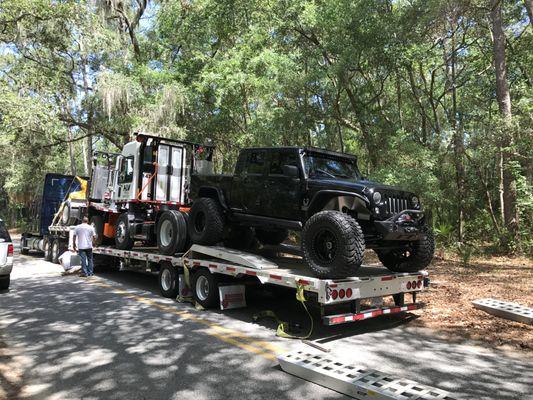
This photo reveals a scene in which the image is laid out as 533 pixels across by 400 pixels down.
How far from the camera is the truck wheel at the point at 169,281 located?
9.67m

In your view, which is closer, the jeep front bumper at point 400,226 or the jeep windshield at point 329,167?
the jeep front bumper at point 400,226

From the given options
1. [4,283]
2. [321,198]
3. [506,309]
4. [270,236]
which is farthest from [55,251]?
[506,309]

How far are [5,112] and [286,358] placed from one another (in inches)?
595

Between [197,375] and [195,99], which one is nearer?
[197,375]

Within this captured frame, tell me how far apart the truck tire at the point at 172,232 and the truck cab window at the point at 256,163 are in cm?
234

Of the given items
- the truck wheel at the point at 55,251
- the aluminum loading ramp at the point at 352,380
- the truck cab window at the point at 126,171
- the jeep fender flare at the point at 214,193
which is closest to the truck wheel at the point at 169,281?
the jeep fender flare at the point at 214,193

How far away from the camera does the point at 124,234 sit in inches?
471

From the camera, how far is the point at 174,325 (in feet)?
24.3

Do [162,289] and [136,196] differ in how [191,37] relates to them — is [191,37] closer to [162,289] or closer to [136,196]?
[136,196]

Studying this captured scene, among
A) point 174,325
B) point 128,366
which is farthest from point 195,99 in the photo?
point 128,366

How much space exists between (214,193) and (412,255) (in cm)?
406

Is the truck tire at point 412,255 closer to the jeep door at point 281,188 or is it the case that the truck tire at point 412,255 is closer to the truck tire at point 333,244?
the truck tire at point 333,244

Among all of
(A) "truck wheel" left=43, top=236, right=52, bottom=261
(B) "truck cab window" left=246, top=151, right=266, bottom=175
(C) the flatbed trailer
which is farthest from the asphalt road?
(A) "truck wheel" left=43, top=236, right=52, bottom=261

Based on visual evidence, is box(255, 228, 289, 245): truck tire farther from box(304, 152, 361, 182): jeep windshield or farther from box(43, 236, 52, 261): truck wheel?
box(43, 236, 52, 261): truck wheel
